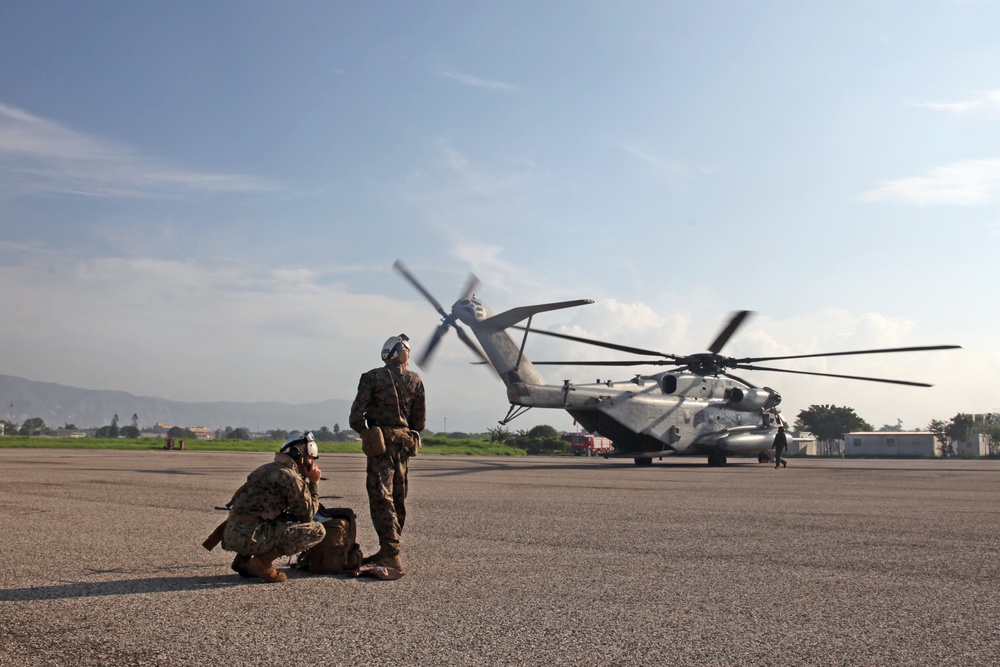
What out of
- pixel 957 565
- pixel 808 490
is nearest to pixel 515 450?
pixel 808 490

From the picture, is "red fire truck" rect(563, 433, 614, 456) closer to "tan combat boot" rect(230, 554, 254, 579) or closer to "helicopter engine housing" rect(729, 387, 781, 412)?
"helicopter engine housing" rect(729, 387, 781, 412)

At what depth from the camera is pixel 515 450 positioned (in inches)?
2511

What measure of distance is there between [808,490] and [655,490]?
3191 millimetres

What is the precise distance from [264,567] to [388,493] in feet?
3.79

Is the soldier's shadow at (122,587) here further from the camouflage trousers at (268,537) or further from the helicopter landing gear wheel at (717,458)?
the helicopter landing gear wheel at (717,458)

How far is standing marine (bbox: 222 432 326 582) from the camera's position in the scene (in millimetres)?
6078

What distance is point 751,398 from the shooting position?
31.4 metres

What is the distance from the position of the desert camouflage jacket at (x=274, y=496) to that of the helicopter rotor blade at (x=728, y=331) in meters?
23.7

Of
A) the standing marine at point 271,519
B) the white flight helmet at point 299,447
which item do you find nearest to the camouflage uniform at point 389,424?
the white flight helmet at point 299,447

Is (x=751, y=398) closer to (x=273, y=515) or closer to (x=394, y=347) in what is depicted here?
(x=394, y=347)

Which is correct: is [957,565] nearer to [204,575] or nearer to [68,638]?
[204,575]

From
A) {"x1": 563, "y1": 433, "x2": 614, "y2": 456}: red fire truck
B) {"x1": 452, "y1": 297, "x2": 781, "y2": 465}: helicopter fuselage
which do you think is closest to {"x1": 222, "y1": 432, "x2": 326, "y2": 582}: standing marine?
{"x1": 452, "y1": 297, "x2": 781, "y2": 465}: helicopter fuselage

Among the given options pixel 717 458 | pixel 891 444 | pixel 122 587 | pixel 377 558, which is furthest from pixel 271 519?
pixel 891 444

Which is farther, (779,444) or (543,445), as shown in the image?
(543,445)
